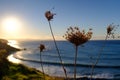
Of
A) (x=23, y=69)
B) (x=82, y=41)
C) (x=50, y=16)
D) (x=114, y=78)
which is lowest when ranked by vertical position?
(x=114, y=78)

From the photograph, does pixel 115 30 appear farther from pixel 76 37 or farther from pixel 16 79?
pixel 16 79

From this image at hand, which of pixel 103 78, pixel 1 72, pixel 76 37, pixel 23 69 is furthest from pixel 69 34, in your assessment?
pixel 103 78

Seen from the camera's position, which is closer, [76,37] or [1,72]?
[76,37]

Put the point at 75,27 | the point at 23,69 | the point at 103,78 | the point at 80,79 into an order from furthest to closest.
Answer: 1. the point at 103,78
2. the point at 80,79
3. the point at 23,69
4. the point at 75,27

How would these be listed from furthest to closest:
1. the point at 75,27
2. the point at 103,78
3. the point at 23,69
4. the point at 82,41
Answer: the point at 103,78, the point at 23,69, the point at 75,27, the point at 82,41

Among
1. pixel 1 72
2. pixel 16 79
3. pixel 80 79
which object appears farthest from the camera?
pixel 80 79

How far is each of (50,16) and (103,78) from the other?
Answer: 169 ft

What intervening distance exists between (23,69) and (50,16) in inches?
1343

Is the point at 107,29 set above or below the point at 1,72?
above

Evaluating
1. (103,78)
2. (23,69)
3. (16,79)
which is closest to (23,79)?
(16,79)

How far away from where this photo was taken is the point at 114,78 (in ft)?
185

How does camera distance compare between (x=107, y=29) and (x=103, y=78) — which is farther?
(x=103, y=78)

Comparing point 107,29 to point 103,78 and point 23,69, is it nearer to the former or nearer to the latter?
point 23,69

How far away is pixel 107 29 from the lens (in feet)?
17.9
